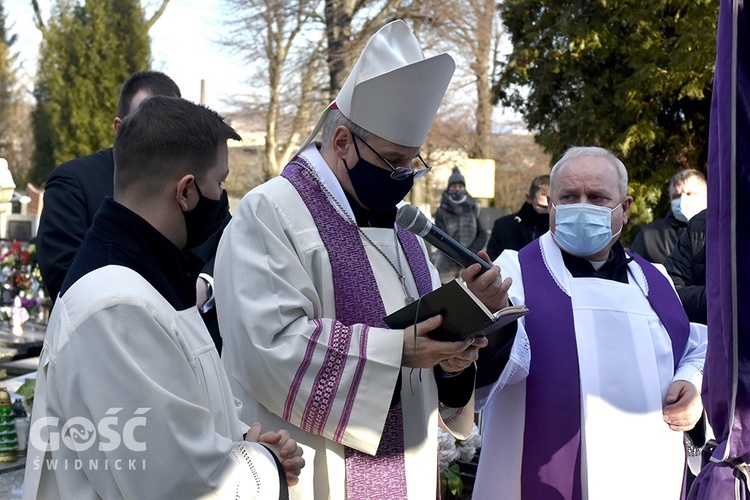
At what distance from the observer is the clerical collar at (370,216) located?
296cm

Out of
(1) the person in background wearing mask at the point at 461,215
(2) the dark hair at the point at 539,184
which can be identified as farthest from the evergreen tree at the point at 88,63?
(2) the dark hair at the point at 539,184

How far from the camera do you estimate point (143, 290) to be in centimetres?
191

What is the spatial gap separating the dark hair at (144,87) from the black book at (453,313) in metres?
1.59

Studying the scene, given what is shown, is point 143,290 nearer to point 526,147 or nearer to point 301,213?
point 301,213

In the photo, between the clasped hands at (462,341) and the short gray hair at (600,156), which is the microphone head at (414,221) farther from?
the short gray hair at (600,156)

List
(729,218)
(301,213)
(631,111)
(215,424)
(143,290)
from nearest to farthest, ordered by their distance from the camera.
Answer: (143,290) < (215,424) < (729,218) < (301,213) < (631,111)

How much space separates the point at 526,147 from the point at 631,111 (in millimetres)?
23832

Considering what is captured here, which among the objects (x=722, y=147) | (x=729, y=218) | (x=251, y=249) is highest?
(x=722, y=147)

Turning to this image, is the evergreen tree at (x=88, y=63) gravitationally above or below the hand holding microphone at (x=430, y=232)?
above

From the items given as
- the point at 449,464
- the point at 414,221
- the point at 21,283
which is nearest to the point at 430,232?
the point at 414,221

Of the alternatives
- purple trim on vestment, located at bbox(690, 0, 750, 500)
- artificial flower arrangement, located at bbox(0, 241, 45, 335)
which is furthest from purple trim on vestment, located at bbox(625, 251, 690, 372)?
artificial flower arrangement, located at bbox(0, 241, 45, 335)

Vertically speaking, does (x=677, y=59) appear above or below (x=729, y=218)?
above

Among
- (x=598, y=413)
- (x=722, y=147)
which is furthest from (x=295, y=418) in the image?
(x=722, y=147)

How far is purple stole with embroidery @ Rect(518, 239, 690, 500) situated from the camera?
3.21 meters
